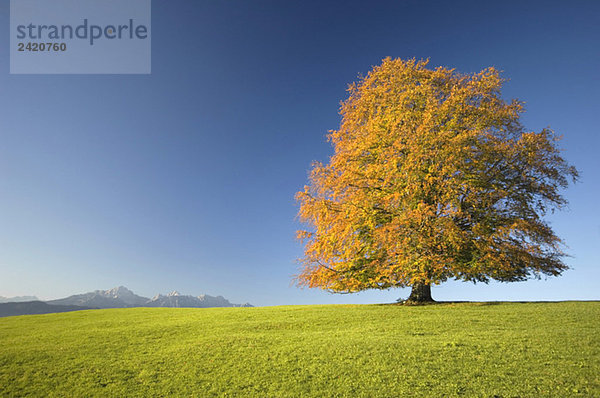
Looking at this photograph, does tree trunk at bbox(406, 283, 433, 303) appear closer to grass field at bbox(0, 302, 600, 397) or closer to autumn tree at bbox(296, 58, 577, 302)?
autumn tree at bbox(296, 58, 577, 302)

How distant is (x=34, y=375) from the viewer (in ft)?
25.6

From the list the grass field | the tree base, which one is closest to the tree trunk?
the tree base

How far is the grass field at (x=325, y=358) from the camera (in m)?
6.29

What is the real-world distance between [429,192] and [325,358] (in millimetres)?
11247

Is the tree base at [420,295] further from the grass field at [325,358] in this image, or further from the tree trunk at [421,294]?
the grass field at [325,358]

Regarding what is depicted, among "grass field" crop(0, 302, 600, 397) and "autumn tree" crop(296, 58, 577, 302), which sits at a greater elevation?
"autumn tree" crop(296, 58, 577, 302)

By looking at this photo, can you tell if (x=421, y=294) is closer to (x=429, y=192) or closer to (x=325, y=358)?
(x=429, y=192)

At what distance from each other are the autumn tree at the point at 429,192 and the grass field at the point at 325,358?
3468 millimetres

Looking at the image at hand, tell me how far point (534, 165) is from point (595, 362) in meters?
12.2

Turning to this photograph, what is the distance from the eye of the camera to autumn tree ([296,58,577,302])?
50.1ft

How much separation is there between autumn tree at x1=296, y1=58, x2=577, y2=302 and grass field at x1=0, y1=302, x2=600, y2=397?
3.47 m

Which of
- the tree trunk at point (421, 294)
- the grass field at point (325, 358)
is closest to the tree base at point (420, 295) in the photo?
the tree trunk at point (421, 294)

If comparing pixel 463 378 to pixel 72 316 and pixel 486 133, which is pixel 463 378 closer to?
pixel 486 133

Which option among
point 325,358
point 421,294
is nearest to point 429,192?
point 421,294
